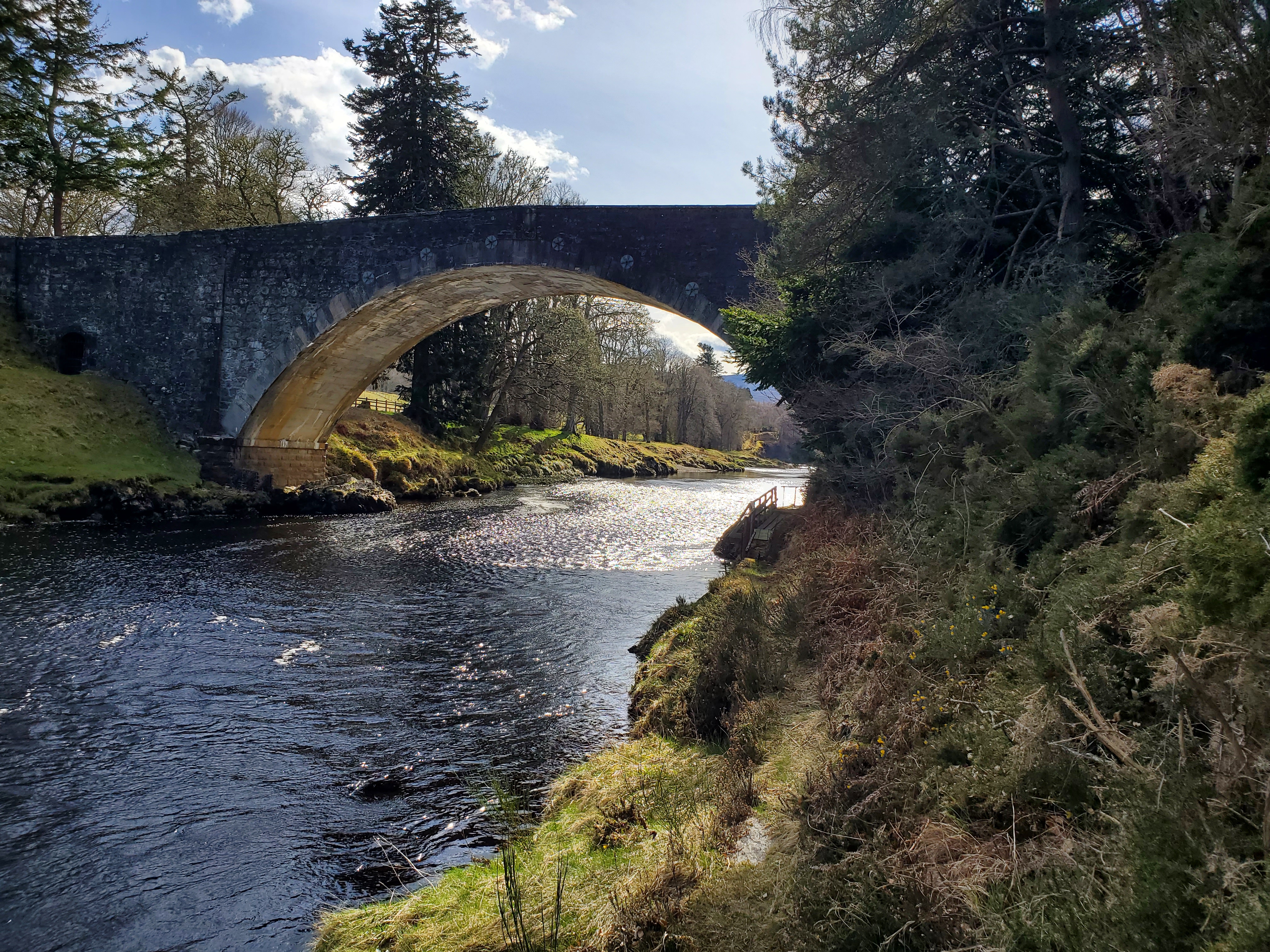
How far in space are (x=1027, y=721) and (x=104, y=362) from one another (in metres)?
24.7

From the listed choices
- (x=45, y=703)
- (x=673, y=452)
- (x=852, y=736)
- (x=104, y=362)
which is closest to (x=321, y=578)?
(x=45, y=703)

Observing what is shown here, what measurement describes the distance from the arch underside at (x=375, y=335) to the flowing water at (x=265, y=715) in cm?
684

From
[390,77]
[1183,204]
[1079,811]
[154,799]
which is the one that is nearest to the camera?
[1079,811]

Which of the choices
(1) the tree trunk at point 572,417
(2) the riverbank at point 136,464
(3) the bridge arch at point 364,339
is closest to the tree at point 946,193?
(3) the bridge arch at point 364,339

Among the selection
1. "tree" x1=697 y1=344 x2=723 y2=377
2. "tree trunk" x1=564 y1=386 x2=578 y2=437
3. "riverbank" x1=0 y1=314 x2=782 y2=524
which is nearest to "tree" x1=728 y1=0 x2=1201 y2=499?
"riverbank" x1=0 y1=314 x2=782 y2=524

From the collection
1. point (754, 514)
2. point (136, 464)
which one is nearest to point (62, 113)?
point (136, 464)

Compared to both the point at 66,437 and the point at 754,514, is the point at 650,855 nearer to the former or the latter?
the point at 754,514

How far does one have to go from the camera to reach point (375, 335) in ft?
70.1

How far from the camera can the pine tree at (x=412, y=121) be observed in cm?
2777

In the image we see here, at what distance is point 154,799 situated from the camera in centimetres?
503

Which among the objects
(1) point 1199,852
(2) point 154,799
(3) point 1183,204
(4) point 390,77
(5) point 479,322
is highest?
(4) point 390,77

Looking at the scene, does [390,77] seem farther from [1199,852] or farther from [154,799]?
[1199,852]

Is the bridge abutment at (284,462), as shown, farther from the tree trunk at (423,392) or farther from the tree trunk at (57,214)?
the tree trunk at (57,214)

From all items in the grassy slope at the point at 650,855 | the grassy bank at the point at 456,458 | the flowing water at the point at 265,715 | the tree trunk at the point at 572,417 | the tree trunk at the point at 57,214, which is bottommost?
the flowing water at the point at 265,715
